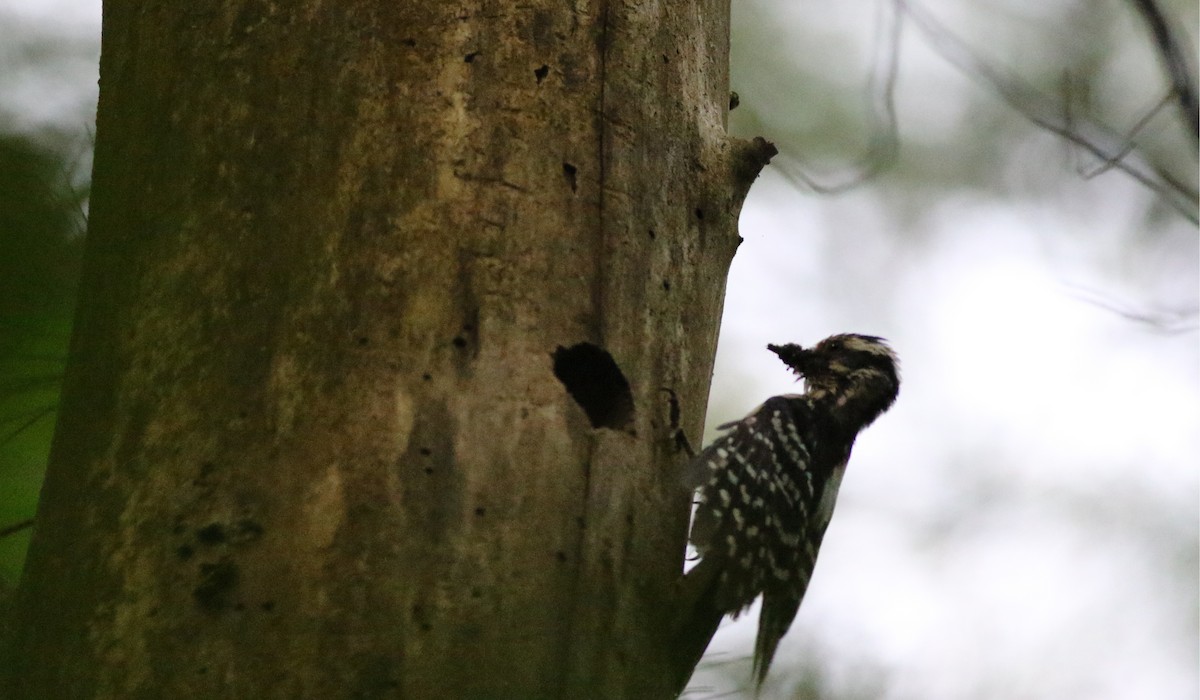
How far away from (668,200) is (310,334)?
0.84 meters

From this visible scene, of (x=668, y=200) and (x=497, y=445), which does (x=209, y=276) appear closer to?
(x=497, y=445)

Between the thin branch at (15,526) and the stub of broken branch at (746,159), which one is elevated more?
the stub of broken branch at (746,159)

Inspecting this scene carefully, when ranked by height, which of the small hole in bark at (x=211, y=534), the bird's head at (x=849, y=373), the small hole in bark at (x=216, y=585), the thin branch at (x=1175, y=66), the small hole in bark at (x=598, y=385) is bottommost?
the small hole in bark at (x=216, y=585)

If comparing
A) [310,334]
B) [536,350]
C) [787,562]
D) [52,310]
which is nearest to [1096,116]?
[787,562]

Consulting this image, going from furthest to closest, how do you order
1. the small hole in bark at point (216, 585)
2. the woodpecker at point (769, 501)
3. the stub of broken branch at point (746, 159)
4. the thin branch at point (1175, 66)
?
the woodpecker at point (769, 501)
the stub of broken branch at point (746, 159)
the thin branch at point (1175, 66)
the small hole in bark at point (216, 585)

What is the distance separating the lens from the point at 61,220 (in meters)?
2.77

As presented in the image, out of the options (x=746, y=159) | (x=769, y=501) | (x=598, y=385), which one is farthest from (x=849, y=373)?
(x=598, y=385)

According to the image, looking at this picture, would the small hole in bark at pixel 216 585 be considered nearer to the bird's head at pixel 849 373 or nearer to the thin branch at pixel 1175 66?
the thin branch at pixel 1175 66

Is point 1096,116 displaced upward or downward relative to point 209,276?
upward

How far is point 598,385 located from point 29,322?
1.15 meters

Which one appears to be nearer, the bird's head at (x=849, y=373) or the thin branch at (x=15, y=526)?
the thin branch at (x=15, y=526)

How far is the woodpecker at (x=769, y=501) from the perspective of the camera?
289cm

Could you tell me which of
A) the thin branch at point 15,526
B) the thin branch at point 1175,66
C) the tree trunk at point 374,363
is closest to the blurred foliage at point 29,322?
the thin branch at point 15,526

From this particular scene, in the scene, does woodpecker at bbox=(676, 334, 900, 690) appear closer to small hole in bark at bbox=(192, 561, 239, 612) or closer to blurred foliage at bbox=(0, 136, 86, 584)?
small hole in bark at bbox=(192, 561, 239, 612)
